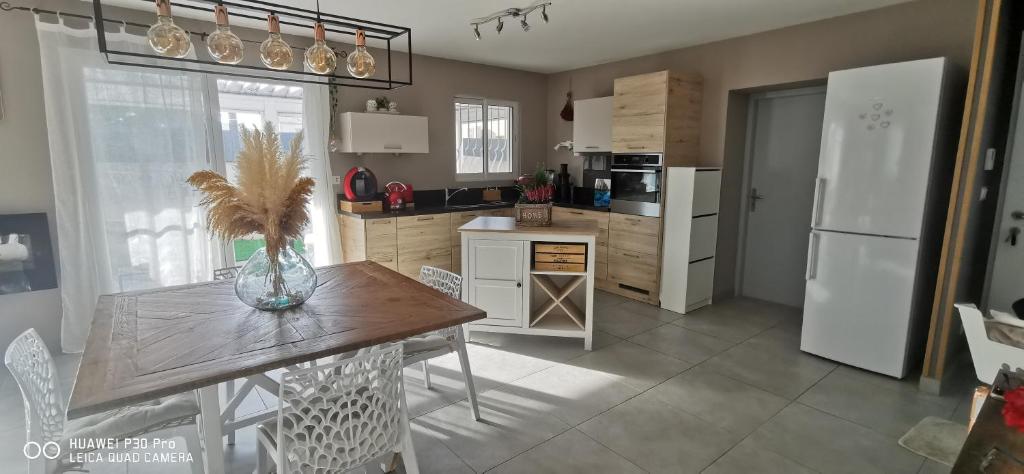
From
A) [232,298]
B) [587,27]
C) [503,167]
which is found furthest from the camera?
[503,167]

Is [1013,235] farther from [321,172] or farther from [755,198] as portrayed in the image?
[321,172]

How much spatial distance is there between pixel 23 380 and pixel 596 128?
4645mm

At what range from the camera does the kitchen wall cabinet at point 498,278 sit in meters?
3.51

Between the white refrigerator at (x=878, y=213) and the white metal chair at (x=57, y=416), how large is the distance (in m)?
3.70

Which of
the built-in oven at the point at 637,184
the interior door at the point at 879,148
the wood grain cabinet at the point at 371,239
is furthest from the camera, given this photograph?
the built-in oven at the point at 637,184

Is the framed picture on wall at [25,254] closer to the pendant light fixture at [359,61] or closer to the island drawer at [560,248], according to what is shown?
the pendant light fixture at [359,61]

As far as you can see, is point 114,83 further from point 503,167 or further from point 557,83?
point 557,83

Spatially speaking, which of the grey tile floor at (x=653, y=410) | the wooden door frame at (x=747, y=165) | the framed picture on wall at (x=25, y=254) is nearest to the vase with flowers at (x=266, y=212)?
the grey tile floor at (x=653, y=410)

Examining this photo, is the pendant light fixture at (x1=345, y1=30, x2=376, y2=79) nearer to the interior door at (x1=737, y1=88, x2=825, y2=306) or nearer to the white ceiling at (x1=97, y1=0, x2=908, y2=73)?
the white ceiling at (x1=97, y1=0, x2=908, y2=73)

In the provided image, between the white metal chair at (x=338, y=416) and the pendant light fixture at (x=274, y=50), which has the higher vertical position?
the pendant light fixture at (x=274, y=50)

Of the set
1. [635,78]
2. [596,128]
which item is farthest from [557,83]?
[635,78]

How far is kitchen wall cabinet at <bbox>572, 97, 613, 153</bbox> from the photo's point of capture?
502 cm

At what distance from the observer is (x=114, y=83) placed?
340 cm

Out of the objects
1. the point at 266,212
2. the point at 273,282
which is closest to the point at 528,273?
the point at 273,282
